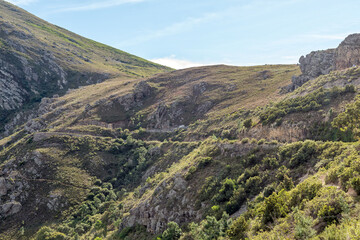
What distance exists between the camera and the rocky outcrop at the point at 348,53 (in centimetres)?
5978

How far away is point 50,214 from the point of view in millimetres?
58156

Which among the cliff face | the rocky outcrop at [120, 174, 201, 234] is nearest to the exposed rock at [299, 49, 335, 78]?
the cliff face

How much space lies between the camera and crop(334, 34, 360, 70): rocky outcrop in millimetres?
59781

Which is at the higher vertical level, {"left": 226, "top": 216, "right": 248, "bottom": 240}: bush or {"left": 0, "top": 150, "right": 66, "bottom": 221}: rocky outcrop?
{"left": 226, "top": 216, "right": 248, "bottom": 240}: bush

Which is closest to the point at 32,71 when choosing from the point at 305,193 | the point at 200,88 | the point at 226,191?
the point at 200,88

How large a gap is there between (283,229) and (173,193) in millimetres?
23159

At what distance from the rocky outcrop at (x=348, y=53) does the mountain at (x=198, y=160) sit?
0.33 m

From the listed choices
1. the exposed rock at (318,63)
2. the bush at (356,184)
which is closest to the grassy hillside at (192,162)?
the bush at (356,184)

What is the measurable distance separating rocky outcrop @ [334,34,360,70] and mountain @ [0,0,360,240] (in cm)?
33

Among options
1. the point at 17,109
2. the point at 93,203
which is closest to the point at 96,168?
the point at 93,203

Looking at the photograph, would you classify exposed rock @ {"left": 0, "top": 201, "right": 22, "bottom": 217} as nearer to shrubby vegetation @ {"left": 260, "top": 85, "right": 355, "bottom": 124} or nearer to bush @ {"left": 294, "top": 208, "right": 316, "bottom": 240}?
shrubby vegetation @ {"left": 260, "top": 85, "right": 355, "bottom": 124}

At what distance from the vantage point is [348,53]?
202ft

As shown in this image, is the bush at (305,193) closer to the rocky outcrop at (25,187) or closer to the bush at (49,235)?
the bush at (49,235)

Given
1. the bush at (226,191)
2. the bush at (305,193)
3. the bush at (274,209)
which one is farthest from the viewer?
the bush at (226,191)
